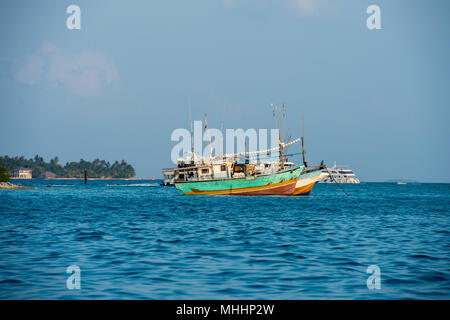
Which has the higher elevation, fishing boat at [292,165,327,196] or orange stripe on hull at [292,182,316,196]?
fishing boat at [292,165,327,196]

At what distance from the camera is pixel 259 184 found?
193 feet

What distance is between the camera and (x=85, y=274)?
12945 millimetres

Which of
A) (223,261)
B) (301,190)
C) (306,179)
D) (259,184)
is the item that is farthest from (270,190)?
(223,261)

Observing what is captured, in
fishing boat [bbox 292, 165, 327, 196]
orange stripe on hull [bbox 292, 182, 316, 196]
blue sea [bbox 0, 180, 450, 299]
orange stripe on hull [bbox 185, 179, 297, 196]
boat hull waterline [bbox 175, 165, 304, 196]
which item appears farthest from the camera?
orange stripe on hull [bbox 292, 182, 316, 196]

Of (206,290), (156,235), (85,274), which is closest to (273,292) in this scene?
(206,290)

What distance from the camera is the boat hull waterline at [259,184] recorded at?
58.2 m

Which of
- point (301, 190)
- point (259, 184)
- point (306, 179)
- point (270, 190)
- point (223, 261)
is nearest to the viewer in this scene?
point (223, 261)

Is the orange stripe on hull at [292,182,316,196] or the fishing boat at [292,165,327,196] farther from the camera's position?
the orange stripe on hull at [292,182,316,196]

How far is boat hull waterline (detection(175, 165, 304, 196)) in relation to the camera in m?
58.2

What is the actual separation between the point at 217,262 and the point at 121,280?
359 centimetres

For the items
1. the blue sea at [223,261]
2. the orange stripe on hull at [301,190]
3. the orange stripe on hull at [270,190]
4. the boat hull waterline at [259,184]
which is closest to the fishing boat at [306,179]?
the orange stripe on hull at [301,190]

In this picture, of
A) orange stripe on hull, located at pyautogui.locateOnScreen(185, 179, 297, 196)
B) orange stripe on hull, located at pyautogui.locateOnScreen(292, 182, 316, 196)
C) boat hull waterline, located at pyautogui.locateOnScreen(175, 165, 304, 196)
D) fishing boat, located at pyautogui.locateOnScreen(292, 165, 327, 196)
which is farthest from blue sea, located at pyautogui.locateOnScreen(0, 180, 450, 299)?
orange stripe on hull, located at pyautogui.locateOnScreen(292, 182, 316, 196)

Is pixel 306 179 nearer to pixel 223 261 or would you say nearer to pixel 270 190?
pixel 270 190

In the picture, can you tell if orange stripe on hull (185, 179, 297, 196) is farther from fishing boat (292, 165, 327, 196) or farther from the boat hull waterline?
fishing boat (292, 165, 327, 196)
